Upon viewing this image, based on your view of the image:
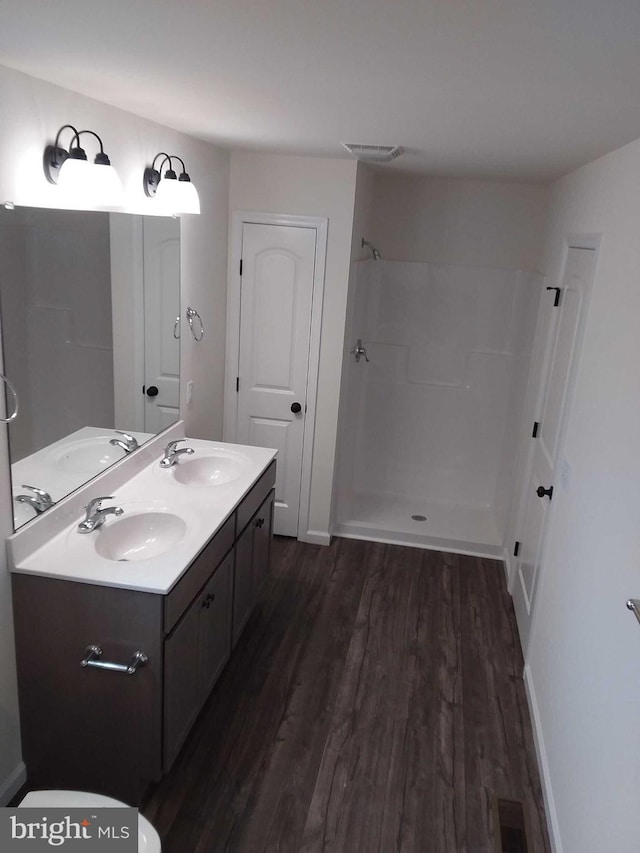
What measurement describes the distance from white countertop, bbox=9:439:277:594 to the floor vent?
1.43 metres

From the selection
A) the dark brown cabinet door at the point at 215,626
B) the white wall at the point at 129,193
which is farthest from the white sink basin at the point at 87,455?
the dark brown cabinet door at the point at 215,626

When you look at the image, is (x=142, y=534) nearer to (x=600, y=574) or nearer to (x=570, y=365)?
(x=600, y=574)

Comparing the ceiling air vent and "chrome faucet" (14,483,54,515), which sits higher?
the ceiling air vent

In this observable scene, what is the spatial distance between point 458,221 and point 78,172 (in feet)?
9.70

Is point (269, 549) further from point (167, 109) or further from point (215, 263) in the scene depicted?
point (167, 109)

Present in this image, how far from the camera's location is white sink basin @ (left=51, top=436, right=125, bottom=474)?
245 centimetres

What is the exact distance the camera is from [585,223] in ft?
→ 9.60

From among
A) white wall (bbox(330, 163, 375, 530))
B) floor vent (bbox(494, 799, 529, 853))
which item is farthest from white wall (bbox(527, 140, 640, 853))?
white wall (bbox(330, 163, 375, 530))

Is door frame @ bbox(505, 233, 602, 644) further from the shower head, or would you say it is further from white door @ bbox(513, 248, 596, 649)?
the shower head

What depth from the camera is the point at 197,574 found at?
2371 millimetres

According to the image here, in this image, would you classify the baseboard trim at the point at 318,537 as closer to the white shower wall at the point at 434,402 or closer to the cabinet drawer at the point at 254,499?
the white shower wall at the point at 434,402

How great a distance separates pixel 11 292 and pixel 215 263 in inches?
72.1

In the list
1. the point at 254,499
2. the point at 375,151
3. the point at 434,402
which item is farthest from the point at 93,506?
the point at 434,402

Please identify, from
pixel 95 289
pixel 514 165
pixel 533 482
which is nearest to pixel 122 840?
pixel 95 289
